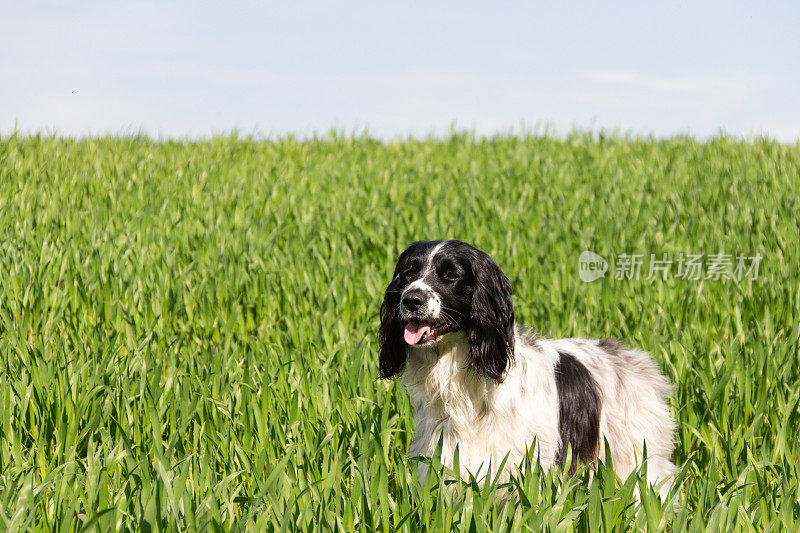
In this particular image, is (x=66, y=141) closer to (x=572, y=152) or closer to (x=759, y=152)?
(x=572, y=152)

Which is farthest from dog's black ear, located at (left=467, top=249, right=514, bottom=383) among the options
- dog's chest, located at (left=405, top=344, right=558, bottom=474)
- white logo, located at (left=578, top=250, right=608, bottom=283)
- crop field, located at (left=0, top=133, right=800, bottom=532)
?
white logo, located at (left=578, top=250, right=608, bottom=283)

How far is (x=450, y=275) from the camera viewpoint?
2.88m

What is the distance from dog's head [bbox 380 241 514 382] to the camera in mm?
2793

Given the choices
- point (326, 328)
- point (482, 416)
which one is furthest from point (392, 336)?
point (326, 328)

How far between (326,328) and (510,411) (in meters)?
2.28

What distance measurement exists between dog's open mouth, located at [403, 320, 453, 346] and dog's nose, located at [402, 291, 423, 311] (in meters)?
0.09

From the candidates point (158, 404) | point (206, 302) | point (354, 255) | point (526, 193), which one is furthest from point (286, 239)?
point (158, 404)

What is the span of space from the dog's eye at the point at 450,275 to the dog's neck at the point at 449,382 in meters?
0.23

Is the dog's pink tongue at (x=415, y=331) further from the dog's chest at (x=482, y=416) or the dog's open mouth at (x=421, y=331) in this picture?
the dog's chest at (x=482, y=416)

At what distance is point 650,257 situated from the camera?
6848 mm

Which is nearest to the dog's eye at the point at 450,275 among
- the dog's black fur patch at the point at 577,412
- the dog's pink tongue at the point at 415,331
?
the dog's pink tongue at the point at 415,331

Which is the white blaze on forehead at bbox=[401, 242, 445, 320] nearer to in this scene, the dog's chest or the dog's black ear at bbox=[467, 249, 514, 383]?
the dog's black ear at bbox=[467, 249, 514, 383]

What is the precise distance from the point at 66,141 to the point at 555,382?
13757 mm

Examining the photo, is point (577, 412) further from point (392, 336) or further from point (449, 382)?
point (392, 336)
